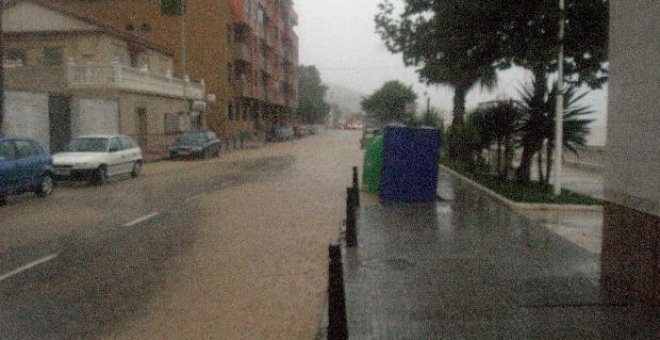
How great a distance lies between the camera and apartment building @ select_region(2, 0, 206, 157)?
32344 millimetres

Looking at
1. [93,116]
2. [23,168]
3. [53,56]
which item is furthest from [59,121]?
[23,168]

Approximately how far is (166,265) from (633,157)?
5488 millimetres

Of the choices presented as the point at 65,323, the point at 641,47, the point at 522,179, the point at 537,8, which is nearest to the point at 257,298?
the point at 65,323

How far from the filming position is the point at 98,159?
68.0ft

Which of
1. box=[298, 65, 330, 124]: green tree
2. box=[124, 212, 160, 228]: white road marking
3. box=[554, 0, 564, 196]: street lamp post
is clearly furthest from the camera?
box=[298, 65, 330, 124]: green tree

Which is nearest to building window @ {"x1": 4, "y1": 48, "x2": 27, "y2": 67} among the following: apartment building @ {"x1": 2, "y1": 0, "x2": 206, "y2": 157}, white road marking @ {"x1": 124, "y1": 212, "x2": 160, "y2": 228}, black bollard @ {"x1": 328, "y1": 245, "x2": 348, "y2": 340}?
apartment building @ {"x1": 2, "y1": 0, "x2": 206, "y2": 157}

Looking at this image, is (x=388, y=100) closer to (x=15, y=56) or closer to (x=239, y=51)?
(x=239, y=51)

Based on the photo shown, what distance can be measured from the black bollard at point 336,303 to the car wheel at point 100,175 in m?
17.0

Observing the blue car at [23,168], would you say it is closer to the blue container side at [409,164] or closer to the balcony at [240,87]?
the blue container side at [409,164]

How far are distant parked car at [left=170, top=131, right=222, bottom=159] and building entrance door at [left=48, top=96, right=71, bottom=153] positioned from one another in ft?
21.7

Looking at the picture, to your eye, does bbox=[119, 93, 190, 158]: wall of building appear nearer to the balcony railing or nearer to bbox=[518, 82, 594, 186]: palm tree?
the balcony railing

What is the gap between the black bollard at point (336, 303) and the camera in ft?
16.3

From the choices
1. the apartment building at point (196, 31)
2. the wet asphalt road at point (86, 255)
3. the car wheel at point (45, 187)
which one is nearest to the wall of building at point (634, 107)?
the wet asphalt road at point (86, 255)

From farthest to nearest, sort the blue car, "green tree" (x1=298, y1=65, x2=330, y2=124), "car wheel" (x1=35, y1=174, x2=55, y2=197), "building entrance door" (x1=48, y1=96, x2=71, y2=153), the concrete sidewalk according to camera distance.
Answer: "green tree" (x1=298, y1=65, x2=330, y2=124) < "building entrance door" (x1=48, y1=96, x2=71, y2=153) < "car wheel" (x1=35, y1=174, x2=55, y2=197) < the blue car < the concrete sidewalk
